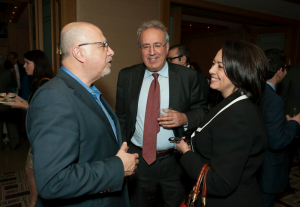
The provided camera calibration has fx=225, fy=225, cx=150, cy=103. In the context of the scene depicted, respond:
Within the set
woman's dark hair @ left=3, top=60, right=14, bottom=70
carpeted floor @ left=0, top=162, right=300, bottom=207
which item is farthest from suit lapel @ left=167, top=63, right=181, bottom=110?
woman's dark hair @ left=3, top=60, right=14, bottom=70

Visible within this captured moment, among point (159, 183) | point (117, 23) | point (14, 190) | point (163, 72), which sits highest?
point (117, 23)

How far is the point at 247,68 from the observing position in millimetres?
1198

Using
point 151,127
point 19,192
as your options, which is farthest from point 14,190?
point 151,127

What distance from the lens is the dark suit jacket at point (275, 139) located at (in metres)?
1.77

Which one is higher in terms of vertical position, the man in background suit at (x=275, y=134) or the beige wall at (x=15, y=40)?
the beige wall at (x=15, y=40)

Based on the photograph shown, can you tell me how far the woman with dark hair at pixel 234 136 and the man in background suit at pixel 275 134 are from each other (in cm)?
64

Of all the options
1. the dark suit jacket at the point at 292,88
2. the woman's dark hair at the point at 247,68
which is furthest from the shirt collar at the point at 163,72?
the dark suit jacket at the point at 292,88

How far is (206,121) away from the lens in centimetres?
131

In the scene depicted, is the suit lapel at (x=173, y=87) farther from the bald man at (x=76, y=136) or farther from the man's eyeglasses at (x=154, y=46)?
the bald man at (x=76, y=136)

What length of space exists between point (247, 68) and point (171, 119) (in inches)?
25.3

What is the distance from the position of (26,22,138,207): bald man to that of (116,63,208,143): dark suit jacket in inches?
27.2

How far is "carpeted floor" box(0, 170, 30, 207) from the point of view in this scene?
2822mm

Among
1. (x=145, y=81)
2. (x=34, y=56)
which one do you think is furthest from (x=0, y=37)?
(x=145, y=81)

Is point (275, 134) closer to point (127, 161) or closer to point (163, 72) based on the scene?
point (163, 72)
